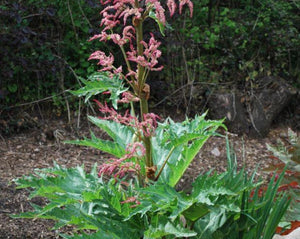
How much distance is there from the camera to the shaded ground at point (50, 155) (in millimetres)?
3297

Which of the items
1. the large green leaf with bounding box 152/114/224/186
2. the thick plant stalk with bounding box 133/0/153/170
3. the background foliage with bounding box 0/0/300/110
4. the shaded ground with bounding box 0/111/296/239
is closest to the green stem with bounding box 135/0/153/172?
the thick plant stalk with bounding box 133/0/153/170

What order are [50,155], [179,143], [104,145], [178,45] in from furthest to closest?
[178,45]
[50,155]
[104,145]
[179,143]

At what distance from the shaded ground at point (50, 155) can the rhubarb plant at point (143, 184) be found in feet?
3.80

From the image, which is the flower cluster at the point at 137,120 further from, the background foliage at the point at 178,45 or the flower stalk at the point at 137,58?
the background foliage at the point at 178,45

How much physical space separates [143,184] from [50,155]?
2.15 m

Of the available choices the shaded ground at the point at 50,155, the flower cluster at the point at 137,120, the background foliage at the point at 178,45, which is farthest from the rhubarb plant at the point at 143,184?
the background foliage at the point at 178,45

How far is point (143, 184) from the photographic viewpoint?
7.06ft

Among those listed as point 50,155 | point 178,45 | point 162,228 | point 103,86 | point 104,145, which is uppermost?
point 103,86

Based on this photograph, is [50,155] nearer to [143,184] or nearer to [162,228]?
[143,184]

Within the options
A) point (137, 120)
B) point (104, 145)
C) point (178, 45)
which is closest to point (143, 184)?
point (104, 145)

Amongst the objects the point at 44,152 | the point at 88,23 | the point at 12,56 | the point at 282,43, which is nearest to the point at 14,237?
the point at 44,152

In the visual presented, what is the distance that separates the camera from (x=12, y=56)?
4363 millimetres

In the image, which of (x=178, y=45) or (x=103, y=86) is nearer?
(x=103, y=86)

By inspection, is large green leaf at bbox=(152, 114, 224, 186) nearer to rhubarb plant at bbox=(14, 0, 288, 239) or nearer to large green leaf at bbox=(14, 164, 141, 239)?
rhubarb plant at bbox=(14, 0, 288, 239)
